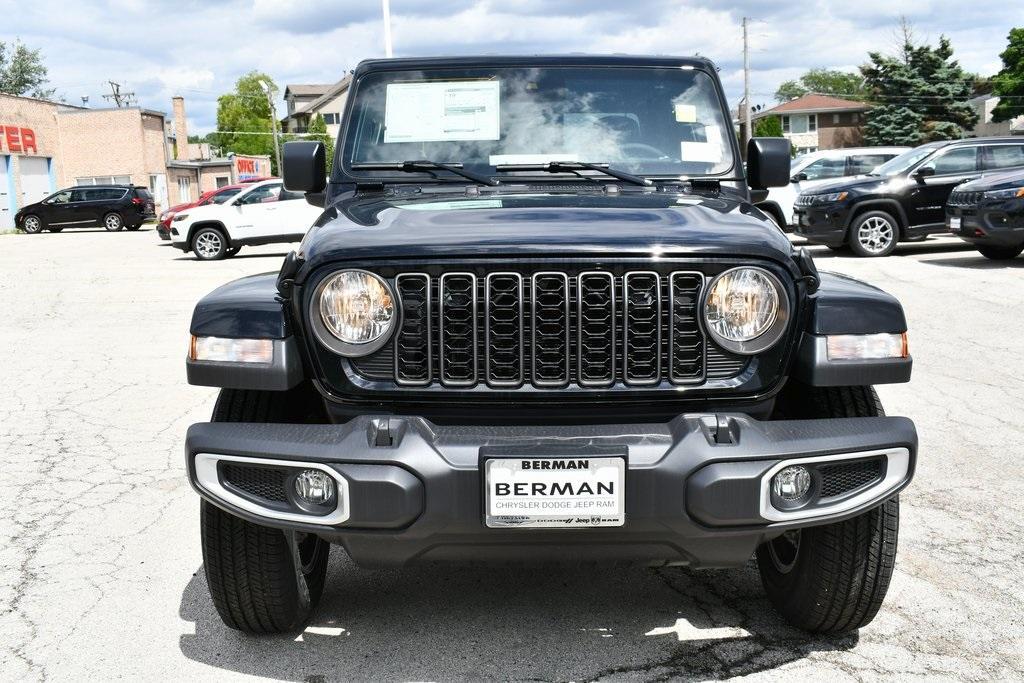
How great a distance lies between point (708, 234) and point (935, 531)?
214 centimetres

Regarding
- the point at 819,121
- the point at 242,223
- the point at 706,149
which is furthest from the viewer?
the point at 819,121

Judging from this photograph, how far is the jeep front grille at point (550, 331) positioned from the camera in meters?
2.89

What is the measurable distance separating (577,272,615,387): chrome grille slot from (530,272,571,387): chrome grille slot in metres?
0.04

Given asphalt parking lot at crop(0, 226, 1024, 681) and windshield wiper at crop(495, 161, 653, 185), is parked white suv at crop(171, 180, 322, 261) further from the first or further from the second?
windshield wiper at crop(495, 161, 653, 185)

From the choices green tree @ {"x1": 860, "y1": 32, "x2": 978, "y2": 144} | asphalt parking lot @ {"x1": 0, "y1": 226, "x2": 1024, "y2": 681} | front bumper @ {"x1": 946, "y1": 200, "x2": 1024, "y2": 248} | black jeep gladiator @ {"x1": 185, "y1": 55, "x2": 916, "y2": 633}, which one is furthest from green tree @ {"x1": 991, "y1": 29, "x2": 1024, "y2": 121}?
black jeep gladiator @ {"x1": 185, "y1": 55, "x2": 916, "y2": 633}

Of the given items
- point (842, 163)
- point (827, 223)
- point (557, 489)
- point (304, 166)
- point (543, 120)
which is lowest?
point (827, 223)

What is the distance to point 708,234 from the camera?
2.98 metres

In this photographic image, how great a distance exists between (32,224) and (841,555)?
125 ft

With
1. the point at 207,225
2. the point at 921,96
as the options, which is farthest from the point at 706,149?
the point at 921,96

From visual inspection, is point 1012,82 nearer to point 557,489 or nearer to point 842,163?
point 842,163

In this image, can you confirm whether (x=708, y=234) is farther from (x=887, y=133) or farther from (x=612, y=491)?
(x=887, y=133)

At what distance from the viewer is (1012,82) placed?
2347 inches

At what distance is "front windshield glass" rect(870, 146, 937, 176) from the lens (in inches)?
625

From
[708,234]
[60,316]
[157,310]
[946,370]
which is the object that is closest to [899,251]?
[946,370]
